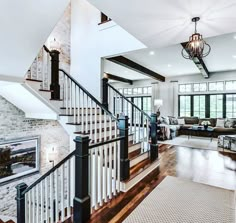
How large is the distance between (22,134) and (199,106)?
8718mm

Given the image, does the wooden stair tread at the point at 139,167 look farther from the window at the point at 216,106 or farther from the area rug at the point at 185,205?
the window at the point at 216,106

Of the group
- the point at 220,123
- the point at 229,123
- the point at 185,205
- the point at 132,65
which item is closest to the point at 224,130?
the point at 229,123

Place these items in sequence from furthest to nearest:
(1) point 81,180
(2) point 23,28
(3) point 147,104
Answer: (3) point 147,104 → (2) point 23,28 → (1) point 81,180

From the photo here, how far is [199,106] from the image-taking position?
10.1m

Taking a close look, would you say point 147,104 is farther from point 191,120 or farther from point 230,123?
point 230,123

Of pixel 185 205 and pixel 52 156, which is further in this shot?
pixel 52 156

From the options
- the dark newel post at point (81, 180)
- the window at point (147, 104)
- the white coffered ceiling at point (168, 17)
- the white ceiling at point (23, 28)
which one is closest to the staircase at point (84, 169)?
the dark newel post at point (81, 180)

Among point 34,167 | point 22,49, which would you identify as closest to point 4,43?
point 22,49

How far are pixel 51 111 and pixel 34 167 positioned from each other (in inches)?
79.9

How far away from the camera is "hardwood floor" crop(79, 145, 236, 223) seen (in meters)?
2.61

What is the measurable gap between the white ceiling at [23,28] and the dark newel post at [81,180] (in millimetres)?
1730

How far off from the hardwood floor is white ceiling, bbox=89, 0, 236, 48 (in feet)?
9.28

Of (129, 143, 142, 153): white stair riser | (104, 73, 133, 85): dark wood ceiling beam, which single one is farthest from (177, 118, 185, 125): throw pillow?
(129, 143, 142, 153): white stair riser

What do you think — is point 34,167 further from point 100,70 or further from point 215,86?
point 215,86
